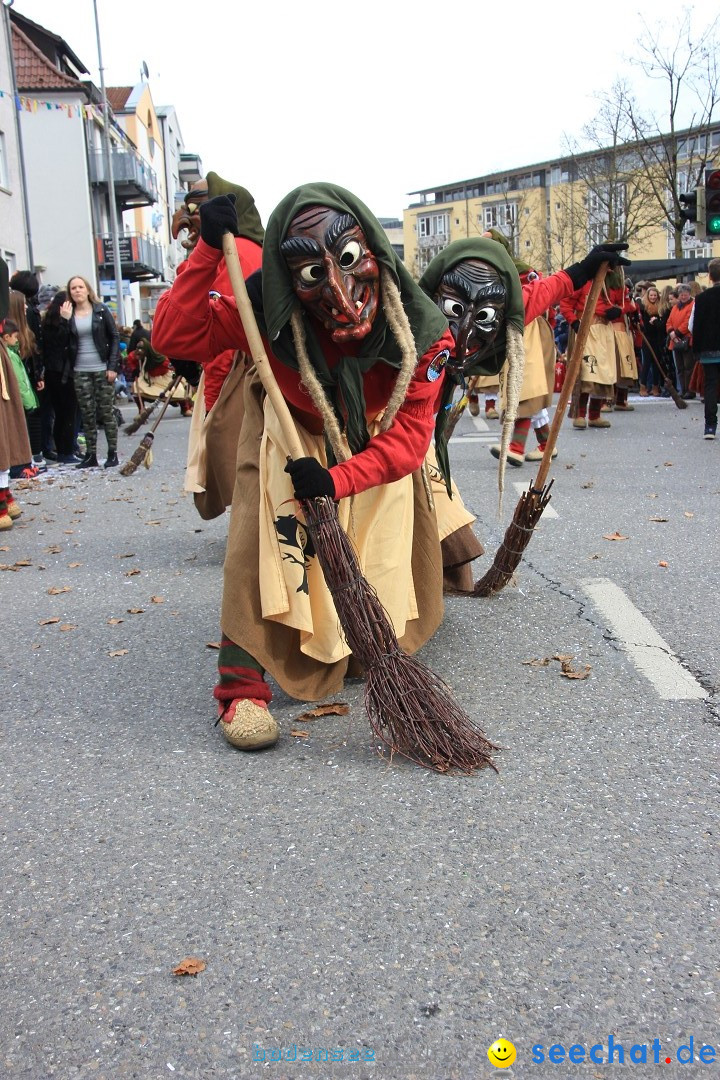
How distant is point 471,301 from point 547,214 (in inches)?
2304

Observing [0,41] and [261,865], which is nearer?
[261,865]

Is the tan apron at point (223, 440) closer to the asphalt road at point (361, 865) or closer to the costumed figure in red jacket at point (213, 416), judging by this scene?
the costumed figure in red jacket at point (213, 416)

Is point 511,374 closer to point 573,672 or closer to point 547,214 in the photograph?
point 573,672

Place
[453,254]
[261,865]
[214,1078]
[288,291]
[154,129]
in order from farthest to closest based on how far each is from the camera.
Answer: [154,129] < [453,254] < [288,291] < [261,865] < [214,1078]

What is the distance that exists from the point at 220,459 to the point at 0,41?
24.8 meters

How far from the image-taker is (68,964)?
2271 millimetres

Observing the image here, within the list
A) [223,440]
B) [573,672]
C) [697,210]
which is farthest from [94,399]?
[697,210]

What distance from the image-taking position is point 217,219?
330 cm

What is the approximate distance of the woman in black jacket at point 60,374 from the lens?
1144cm

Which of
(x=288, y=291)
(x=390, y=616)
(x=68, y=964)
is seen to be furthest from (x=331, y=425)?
(x=68, y=964)

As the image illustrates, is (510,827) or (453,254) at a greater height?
(453,254)

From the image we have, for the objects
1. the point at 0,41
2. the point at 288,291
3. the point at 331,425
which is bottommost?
the point at 331,425

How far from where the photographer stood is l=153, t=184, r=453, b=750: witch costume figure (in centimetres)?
326

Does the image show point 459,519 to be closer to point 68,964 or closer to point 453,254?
point 453,254
